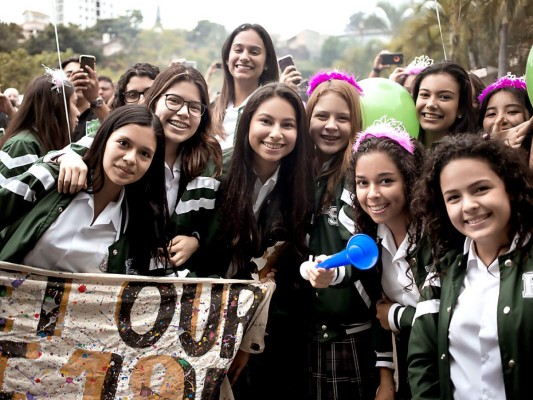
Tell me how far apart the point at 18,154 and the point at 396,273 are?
206 centimetres

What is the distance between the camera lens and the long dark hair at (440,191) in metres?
2.22

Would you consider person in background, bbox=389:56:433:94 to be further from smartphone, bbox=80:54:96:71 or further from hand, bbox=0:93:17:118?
hand, bbox=0:93:17:118

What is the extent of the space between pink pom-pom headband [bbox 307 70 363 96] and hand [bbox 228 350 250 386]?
5.29 ft

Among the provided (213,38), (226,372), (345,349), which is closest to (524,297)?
(345,349)

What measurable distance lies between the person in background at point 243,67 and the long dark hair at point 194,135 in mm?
669

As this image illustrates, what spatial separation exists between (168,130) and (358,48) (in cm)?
5321

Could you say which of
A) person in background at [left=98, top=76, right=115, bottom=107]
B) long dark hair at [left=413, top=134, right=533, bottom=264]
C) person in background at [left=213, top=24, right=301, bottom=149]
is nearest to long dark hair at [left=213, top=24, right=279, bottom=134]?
person in background at [left=213, top=24, right=301, bottom=149]

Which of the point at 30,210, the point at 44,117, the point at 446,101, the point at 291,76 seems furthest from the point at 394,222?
the point at 44,117

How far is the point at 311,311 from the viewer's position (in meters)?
3.09

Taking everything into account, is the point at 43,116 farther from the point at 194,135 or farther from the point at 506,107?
the point at 506,107

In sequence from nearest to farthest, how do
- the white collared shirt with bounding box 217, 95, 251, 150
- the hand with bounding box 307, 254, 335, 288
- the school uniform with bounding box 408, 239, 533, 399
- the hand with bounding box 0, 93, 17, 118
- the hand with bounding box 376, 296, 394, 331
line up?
the school uniform with bounding box 408, 239, 533, 399
the hand with bounding box 307, 254, 335, 288
the hand with bounding box 376, 296, 394, 331
the white collared shirt with bounding box 217, 95, 251, 150
the hand with bounding box 0, 93, 17, 118

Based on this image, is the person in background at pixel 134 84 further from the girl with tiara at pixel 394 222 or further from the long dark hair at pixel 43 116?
the girl with tiara at pixel 394 222

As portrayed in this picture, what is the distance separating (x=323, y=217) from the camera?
10.5ft

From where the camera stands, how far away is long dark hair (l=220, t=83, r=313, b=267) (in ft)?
10.4
